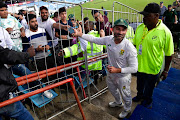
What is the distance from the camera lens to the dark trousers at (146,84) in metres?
2.61

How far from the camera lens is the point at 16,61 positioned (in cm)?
146

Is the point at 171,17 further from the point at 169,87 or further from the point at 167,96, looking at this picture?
the point at 167,96

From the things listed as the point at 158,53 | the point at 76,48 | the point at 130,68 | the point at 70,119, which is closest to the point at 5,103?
the point at 70,119

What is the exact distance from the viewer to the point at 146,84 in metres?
2.70

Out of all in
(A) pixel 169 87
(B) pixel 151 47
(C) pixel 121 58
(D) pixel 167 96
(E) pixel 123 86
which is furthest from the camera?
(A) pixel 169 87

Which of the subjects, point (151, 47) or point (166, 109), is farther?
point (166, 109)

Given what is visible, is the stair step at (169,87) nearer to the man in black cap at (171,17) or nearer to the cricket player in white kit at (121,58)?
the cricket player in white kit at (121,58)

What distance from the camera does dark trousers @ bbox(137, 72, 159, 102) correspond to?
261cm

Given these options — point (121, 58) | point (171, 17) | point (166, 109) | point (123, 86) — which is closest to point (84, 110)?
point (123, 86)

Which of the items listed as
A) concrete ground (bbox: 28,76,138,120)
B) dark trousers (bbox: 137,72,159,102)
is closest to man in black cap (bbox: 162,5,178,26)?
concrete ground (bbox: 28,76,138,120)

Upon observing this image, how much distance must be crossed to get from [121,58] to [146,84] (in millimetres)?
1022

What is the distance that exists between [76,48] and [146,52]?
4.66ft

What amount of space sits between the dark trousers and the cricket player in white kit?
0.59 meters

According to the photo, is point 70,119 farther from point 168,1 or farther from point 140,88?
point 168,1
